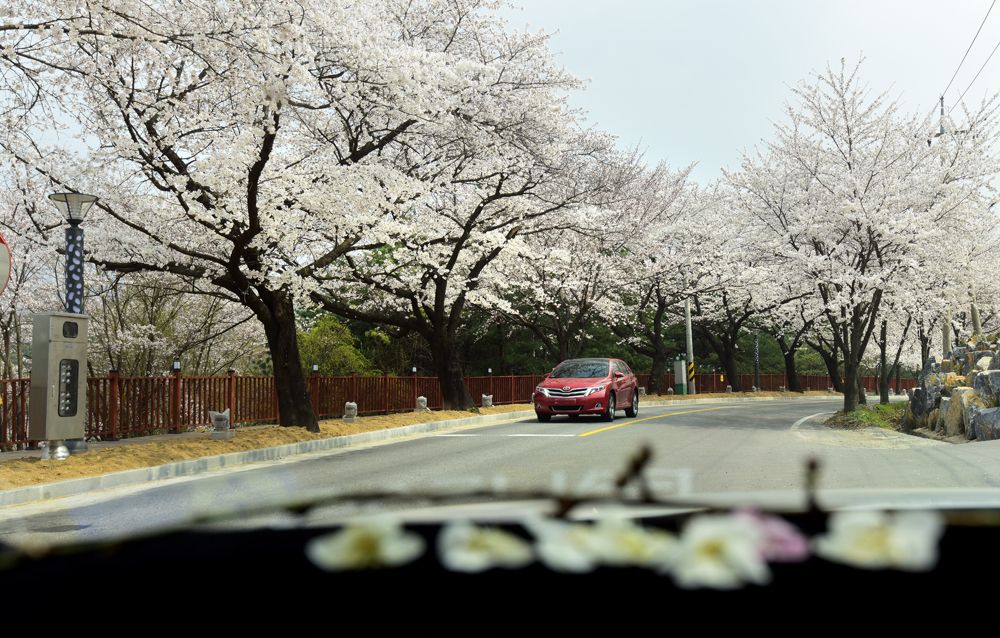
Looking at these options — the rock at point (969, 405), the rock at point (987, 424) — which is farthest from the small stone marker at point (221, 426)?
the rock at point (969, 405)

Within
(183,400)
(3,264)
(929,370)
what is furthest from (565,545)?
(929,370)

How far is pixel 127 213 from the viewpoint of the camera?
52.3 ft

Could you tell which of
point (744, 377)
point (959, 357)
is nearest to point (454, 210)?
point (959, 357)

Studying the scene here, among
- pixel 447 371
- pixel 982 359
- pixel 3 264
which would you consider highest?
pixel 3 264

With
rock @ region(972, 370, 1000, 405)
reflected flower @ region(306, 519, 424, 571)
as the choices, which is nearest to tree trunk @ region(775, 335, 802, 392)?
rock @ region(972, 370, 1000, 405)

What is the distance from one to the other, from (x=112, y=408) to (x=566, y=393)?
33.2 ft

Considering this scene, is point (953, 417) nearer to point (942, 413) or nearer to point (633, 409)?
point (942, 413)

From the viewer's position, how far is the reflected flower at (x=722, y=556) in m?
0.52

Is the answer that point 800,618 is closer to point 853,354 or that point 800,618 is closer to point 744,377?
point 853,354

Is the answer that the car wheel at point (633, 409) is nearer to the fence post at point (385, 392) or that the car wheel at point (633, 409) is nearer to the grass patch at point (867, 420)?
the grass patch at point (867, 420)

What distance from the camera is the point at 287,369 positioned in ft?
53.8

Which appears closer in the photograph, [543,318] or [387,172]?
[387,172]

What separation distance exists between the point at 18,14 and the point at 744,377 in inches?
2030

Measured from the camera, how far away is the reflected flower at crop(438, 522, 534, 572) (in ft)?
1.87
